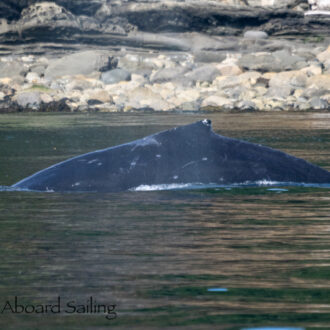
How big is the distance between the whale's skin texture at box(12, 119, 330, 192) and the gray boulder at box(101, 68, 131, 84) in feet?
136

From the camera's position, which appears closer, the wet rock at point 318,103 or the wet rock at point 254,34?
the wet rock at point 318,103

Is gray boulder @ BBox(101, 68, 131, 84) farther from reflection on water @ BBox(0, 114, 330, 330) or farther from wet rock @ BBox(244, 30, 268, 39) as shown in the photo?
reflection on water @ BBox(0, 114, 330, 330)

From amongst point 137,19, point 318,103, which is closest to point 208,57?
point 137,19

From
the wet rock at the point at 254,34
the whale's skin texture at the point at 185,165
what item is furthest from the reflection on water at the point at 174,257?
the wet rock at the point at 254,34

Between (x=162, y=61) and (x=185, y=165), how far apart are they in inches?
1972

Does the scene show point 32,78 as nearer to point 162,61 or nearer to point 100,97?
point 100,97

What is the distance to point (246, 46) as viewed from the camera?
2534 inches

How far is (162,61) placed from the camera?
196ft

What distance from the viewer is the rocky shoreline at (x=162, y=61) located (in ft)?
140

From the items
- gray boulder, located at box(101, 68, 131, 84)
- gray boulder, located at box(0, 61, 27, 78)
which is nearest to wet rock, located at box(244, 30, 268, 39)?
gray boulder, located at box(101, 68, 131, 84)

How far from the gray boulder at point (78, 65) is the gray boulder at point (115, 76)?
1509 millimetres

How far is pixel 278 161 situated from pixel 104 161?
83.4 inches

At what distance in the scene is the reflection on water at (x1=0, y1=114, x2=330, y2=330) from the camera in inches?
180

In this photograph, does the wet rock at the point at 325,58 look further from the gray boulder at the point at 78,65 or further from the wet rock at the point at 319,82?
the gray boulder at the point at 78,65
